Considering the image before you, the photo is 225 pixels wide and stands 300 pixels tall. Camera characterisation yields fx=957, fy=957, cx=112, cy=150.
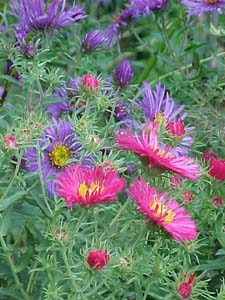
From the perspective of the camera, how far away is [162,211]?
1224 mm

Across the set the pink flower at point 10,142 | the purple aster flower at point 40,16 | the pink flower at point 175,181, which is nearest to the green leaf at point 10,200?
the pink flower at point 10,142

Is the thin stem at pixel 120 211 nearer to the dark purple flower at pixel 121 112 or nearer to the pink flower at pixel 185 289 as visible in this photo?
the pink flower at pixel 185 289

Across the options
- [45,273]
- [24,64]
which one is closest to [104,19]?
[24,64]

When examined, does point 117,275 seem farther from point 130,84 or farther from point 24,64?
point 130,84

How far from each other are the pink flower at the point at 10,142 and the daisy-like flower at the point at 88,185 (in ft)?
0.24

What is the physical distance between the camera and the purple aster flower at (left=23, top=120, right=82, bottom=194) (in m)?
1.48

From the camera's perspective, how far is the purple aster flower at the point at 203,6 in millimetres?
1973

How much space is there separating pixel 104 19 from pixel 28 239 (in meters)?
1.23

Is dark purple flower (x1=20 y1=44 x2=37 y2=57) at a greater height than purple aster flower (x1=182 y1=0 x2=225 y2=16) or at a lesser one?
greater

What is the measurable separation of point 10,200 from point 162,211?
0.23 m

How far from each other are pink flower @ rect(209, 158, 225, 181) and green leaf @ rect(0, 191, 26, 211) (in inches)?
11.0

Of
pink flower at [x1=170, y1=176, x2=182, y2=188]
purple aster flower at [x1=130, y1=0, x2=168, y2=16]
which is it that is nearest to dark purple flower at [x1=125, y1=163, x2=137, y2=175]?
pink flower at [x1=170, y1=176, x2=182, y2=188]

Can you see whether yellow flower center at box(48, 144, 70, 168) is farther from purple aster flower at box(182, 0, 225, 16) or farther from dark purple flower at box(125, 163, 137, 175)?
purple aster flower at box(182, 0, 225, 16)

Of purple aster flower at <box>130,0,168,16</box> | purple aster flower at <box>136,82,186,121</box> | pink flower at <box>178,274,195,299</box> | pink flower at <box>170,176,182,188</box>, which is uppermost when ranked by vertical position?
purple aster flower at <box>130,0,168,16</box>
